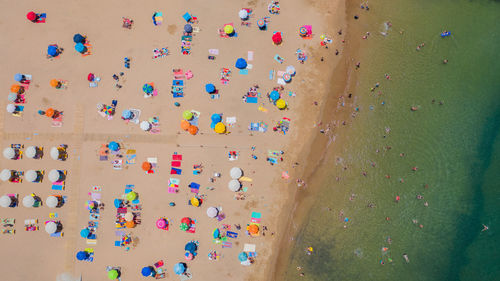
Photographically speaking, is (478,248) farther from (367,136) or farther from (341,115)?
(341,115)

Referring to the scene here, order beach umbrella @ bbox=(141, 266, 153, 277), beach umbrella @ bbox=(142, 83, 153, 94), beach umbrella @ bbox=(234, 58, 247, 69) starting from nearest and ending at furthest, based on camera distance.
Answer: beach umbrella @ bbox=(141, 266, 153, 277) → beach umbrella @ bbox=(234, 58, 247, 69) → beach umbrella @ bbox=(142, 83, 153, 94)

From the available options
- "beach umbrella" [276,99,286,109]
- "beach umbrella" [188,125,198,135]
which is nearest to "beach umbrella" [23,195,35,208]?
"beach umbrella" [188,125,198,135]

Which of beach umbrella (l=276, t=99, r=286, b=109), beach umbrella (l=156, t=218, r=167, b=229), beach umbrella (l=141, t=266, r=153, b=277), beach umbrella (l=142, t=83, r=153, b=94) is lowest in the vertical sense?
beach umbrella (l=141, t=266, r=153, b=277)

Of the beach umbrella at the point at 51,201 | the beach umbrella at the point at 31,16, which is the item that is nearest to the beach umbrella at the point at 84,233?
the beach umbrella at the point at 51,201

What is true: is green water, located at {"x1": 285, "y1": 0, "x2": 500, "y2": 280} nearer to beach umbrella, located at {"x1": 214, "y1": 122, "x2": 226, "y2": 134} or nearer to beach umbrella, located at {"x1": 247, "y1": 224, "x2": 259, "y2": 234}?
beach umbrella, located at {"x1": 247, "y1": 224, "x2": 259, "y2": 234}

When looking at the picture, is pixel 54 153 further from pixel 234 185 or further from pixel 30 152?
pixel 234 185
